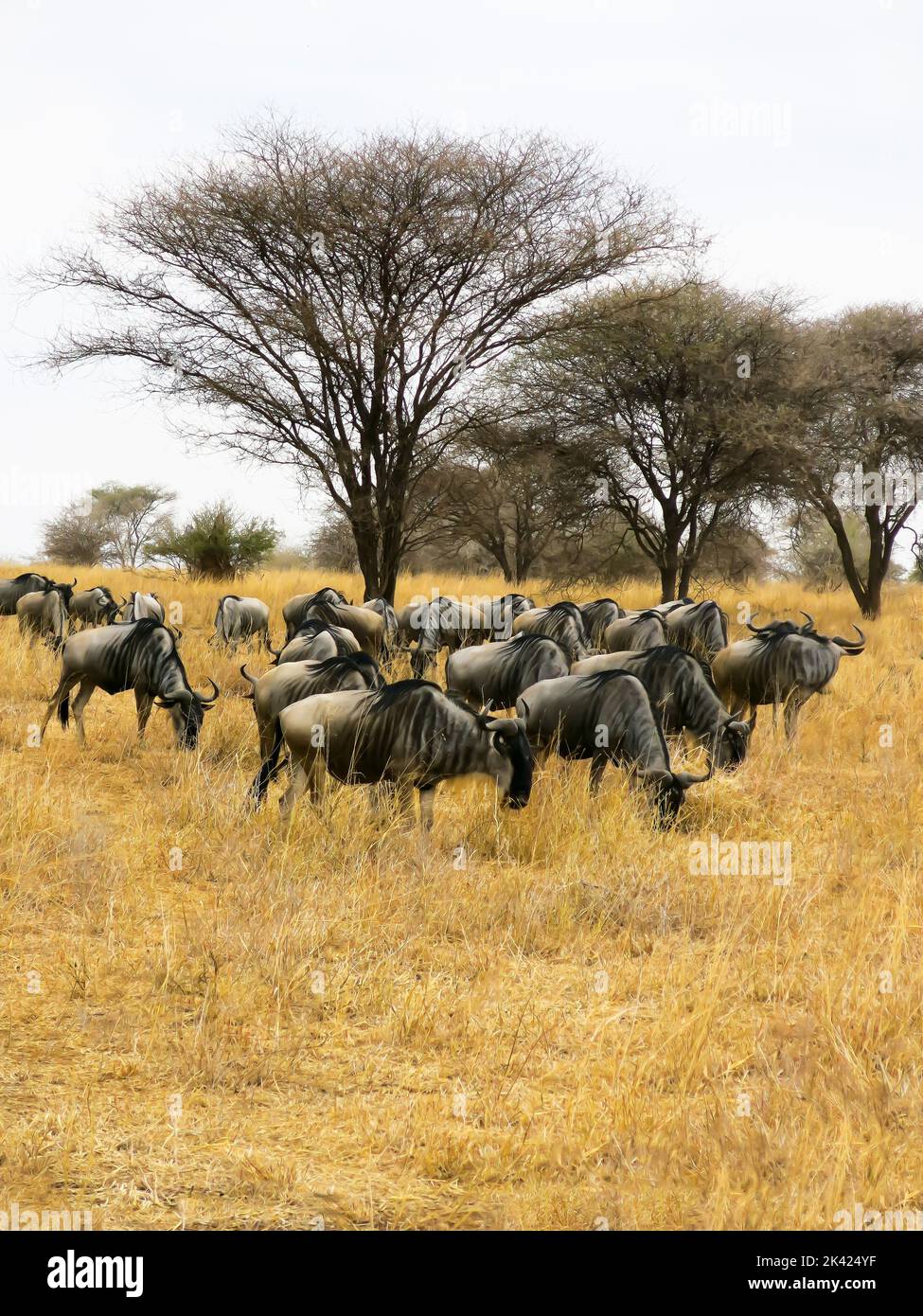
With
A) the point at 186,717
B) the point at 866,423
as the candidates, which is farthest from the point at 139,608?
the point at 866,423

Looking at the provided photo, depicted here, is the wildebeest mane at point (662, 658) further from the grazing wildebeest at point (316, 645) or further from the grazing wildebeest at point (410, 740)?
the grazing wildebeest at point (316, 645)

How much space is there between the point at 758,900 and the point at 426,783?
162 centimetres

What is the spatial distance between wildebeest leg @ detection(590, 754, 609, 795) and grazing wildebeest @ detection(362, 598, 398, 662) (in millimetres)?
4938

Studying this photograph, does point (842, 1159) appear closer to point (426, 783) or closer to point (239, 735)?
point (426, 783)

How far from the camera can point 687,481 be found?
1781 cm

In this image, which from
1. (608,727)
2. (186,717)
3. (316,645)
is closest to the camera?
(608,727)

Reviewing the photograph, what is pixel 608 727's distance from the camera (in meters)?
6.20

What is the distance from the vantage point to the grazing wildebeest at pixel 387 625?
37.3 ft

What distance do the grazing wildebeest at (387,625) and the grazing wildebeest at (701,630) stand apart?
2635 mm

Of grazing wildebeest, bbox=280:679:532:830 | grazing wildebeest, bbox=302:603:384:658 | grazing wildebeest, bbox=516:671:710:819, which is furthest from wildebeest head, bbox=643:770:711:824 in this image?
grazing wildebeest, bbox=302:603:384:658

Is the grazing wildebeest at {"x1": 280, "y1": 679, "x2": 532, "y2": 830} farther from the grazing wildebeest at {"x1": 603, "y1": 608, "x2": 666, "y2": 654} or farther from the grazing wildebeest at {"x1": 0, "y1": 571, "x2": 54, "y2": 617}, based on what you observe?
the grazing wildebeest at {"x1": 0, "y1": 571, "x2": 54, "y2": 617}

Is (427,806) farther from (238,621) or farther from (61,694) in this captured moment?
(238,621)

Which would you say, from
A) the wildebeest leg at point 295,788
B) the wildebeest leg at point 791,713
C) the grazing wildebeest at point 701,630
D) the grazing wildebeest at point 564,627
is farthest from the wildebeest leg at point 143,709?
the grazing wildebeest at point 701,630

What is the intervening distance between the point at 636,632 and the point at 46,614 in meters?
5.98
